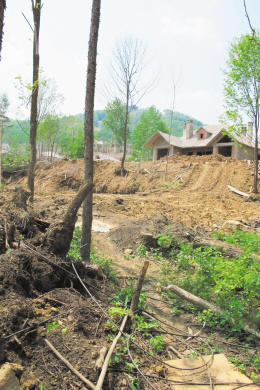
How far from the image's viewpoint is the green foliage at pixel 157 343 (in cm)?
337

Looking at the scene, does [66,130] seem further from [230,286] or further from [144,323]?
[144,323]

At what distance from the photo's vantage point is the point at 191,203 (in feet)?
44.8

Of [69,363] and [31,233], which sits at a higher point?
[31,233]

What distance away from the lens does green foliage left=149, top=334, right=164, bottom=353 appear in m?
3.37

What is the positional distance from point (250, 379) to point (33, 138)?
8.93 meters

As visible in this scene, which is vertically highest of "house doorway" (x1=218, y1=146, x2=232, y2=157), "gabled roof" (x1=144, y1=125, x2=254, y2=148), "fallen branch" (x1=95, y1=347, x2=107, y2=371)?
"gabled roof" (x1=144, y1=125, x2=254, y2=148)

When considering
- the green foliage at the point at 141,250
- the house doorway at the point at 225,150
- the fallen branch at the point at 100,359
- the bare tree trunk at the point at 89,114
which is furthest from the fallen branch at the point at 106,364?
the house doorway at the point at 225,150

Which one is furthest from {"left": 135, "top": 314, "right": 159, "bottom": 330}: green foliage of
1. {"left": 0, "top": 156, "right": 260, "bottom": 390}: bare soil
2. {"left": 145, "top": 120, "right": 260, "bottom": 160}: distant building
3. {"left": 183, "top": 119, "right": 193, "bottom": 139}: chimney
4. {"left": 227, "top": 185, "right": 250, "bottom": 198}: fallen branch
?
{"left": 183, "top": 119, "right": 193, "bottom": 139}: chimney

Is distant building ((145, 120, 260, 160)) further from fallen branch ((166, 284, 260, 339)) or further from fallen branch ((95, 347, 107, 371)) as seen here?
fallen branch ((95, 347, 107, 371))

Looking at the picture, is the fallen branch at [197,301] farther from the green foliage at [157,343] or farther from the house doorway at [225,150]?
the house doorway at [225,150]

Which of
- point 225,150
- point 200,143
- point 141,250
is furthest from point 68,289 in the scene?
point 225,150

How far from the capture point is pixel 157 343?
345cm

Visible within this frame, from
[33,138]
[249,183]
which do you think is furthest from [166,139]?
[33,138]

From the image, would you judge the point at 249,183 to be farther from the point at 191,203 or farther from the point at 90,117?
the point at 90,117
